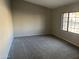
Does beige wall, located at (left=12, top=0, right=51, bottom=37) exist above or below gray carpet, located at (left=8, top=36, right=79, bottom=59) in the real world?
above

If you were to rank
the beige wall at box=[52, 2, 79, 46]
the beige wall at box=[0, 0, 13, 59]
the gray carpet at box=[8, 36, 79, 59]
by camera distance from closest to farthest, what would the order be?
the beige wall at box=[0, 0, 13, 59] < the gray carpet at box=[8, 36, 79, 59] < the beige wall at box=[52, 2, 79, 46]

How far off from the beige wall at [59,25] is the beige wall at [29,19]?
52cm

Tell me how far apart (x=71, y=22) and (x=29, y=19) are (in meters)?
3.05

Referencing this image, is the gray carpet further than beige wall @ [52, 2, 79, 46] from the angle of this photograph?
No

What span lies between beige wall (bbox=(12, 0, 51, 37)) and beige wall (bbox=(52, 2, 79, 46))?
0.52 metres

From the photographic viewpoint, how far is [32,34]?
22.4 feet

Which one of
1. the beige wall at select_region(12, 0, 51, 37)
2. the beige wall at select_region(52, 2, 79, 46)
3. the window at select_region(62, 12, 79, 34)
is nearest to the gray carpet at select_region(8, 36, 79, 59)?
the beige wall at select_region(52, 2, 79, 46)

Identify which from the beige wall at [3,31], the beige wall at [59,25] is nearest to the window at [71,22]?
the beige wall at [59,25]

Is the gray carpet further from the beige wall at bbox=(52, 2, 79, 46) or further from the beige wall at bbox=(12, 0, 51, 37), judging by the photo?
the beige wall at bbox=(12, 0, 51, 37)

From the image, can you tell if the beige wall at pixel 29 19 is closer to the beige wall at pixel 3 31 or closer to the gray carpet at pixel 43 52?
the gray carpet at pixel 43 52

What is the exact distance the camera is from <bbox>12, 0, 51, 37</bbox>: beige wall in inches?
249

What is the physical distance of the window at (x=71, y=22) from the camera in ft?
15.0

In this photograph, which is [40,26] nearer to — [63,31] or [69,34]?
[63,31]

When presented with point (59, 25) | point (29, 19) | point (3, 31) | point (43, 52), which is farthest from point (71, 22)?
point (3, 31)
